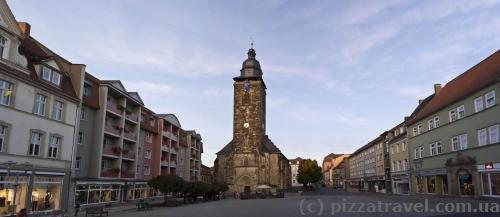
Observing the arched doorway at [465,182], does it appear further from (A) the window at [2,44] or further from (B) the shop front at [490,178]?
(A) the window at [2,44]

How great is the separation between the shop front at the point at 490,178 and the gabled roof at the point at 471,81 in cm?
648

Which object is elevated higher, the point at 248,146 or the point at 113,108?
the point at 113,108

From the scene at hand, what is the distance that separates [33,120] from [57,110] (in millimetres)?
3109

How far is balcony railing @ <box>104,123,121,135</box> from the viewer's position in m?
39.1

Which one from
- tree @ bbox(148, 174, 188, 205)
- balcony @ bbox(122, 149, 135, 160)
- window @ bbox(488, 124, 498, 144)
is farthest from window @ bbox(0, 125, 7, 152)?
window @ bbox(488, 124, 498, 144)

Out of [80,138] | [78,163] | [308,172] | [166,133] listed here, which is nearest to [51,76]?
[80,138]

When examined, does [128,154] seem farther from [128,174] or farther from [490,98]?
[490,98]

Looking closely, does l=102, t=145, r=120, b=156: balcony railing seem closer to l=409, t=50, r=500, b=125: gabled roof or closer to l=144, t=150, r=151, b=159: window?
l=144, t=150, r=151, b=159: window

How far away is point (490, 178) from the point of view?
32125mm

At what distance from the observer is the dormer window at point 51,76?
28688mm

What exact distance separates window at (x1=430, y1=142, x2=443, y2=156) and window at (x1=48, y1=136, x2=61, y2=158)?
36.5 meters

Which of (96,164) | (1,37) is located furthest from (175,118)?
(1,37)

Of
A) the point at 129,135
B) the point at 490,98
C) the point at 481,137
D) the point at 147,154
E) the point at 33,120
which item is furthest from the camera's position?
the point at 147,154

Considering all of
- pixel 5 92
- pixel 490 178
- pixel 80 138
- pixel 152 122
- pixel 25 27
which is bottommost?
A: pixel 490 178
